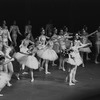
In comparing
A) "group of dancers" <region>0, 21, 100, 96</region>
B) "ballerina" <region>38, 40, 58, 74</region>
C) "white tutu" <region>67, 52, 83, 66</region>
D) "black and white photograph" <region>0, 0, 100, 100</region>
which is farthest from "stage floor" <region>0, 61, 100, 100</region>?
"white tutu" <region>67, 52, 83, 66</region>

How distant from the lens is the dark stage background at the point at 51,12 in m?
18.8

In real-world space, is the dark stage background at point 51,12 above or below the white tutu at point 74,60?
above

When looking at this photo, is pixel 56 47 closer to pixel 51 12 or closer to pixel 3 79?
pixel 3 79

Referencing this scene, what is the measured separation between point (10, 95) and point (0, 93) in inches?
13.6

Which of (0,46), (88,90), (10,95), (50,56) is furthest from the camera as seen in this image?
(50,56)

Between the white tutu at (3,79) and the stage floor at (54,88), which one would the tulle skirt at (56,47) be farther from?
the white tutu at (3,79)

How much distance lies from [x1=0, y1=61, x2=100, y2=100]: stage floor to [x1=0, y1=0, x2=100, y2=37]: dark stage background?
859 centimetres

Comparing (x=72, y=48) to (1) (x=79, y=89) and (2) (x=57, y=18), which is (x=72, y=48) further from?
(2) (x=57, y=18)

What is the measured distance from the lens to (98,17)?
18766 millimetres

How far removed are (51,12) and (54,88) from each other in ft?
36.9

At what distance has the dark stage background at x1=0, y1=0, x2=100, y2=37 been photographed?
1877 centimetres

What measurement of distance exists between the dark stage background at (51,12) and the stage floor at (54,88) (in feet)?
28.2

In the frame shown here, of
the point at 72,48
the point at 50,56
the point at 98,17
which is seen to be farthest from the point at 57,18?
the point at 72,48

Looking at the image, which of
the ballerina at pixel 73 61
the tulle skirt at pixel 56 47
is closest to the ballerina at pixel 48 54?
the tulle skirt at pixel 56 47
